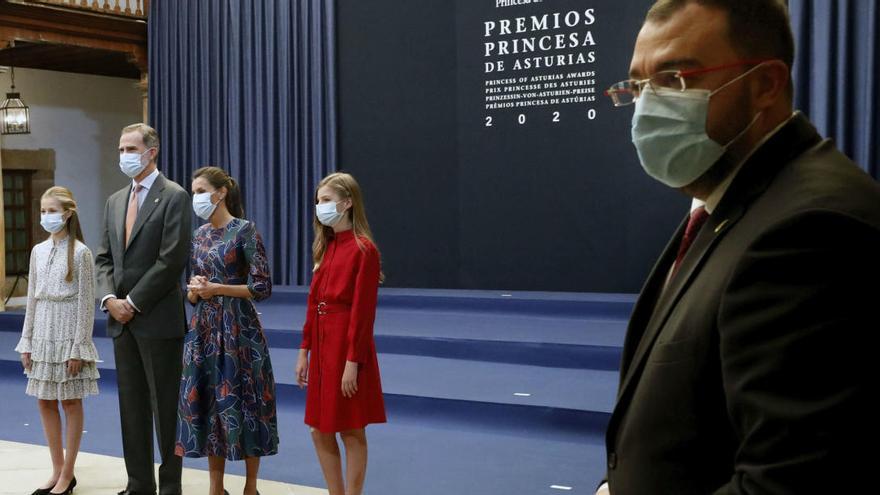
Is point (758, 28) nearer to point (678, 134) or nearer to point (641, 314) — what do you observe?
point (678, 134)

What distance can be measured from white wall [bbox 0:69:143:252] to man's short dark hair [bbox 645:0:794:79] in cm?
1196

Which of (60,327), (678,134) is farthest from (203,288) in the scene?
(678,134)

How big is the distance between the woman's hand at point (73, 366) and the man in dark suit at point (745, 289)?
3475mm

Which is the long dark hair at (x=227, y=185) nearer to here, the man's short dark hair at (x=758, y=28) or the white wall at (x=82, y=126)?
the man's short dark hair at (x=758, y=28)

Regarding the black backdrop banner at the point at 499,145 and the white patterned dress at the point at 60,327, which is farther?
the black backdrop banner at the point at 499,145

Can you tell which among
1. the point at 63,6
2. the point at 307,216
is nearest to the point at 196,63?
the point at 63,6

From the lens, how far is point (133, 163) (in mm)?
4082

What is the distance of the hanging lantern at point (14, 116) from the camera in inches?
440

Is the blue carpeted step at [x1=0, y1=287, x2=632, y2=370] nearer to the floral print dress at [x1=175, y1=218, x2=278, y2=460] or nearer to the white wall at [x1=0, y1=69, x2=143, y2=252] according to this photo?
the floral print dress at [x1=175, y1=218, x2=278, y2=460]

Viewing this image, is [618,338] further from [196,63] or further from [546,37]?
[196,63]

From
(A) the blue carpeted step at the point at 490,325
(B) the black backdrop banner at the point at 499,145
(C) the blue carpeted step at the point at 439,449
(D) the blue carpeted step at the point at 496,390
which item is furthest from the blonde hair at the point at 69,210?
(B) the black backdrop banner at the point at 499,145

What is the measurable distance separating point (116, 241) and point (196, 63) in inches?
277

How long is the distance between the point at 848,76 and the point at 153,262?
522 centimetres

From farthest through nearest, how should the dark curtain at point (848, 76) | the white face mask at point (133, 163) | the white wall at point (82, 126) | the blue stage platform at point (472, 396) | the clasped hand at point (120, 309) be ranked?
the white wall at point (82, 126)
the dark curtain at point (848, 76)
the blue stage platform at point (472, 396)
the white face mask at point (133, 163)
the clasped hand at point (120, 309)
